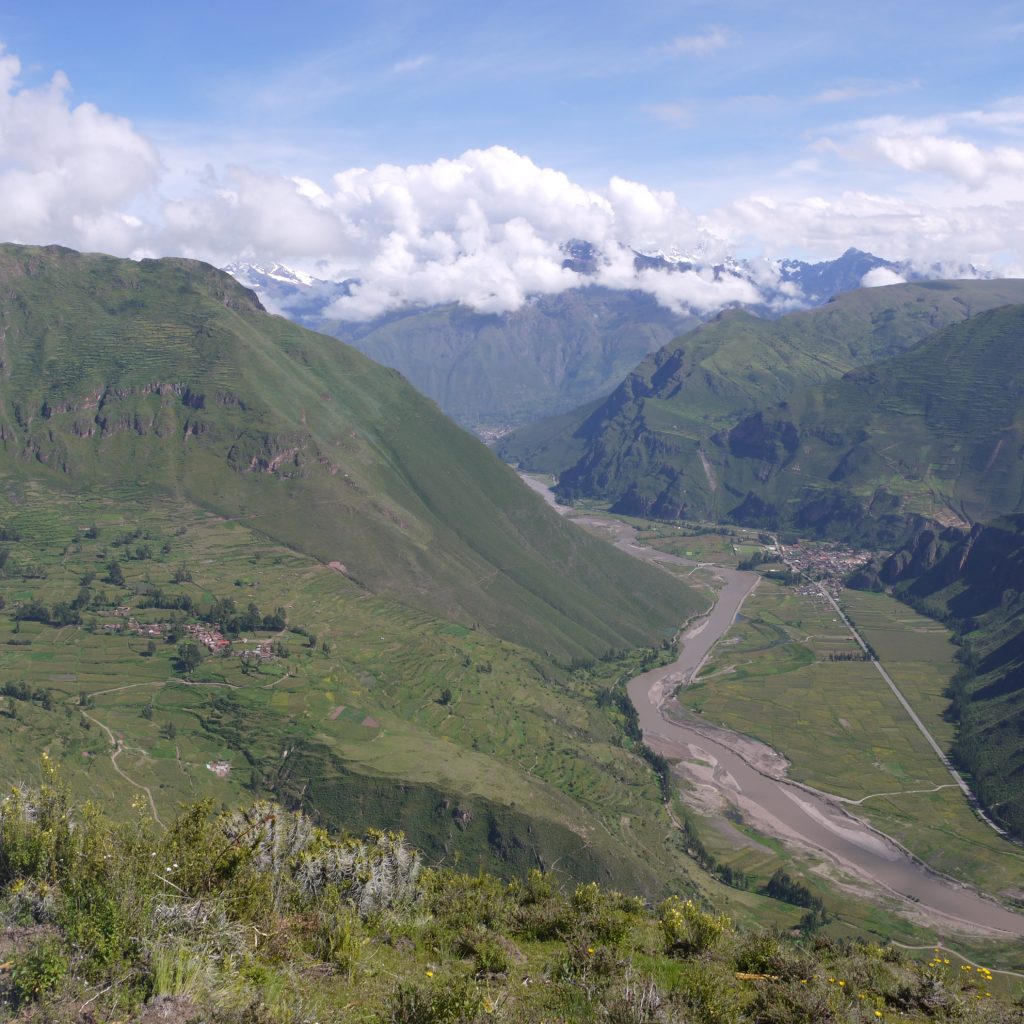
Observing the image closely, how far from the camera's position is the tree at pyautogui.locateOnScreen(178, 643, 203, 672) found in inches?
5698

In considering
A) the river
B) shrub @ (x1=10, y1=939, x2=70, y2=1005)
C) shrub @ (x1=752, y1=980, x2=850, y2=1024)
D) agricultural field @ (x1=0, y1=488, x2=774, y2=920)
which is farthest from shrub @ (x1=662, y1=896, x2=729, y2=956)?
the river

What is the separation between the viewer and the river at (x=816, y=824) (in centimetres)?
12262

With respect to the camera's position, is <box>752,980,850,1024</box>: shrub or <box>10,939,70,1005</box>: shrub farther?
<box>752,980,850,1024</box>: shrub

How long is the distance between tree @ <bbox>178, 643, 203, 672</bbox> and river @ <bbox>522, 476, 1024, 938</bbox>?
3803 inches

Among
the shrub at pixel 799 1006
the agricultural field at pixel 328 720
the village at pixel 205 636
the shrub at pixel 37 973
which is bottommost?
the agricultural field at pixel 328 720

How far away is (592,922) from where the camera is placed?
1227 inches

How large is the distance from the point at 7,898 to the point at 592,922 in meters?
20.0

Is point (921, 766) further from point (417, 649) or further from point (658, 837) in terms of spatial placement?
point (417, 649)

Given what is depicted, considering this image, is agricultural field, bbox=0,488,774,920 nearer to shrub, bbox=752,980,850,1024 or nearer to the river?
the river

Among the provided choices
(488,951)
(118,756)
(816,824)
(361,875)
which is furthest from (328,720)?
(488,951)

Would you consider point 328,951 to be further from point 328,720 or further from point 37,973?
point 328,720

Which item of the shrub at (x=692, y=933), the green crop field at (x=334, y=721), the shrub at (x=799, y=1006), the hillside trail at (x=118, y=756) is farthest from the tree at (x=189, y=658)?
the shrub at (x=799, y=1006)

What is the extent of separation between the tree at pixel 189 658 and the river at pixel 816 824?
317 ft

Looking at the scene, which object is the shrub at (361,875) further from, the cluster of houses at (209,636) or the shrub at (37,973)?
the cluster of houses at (209,636)
